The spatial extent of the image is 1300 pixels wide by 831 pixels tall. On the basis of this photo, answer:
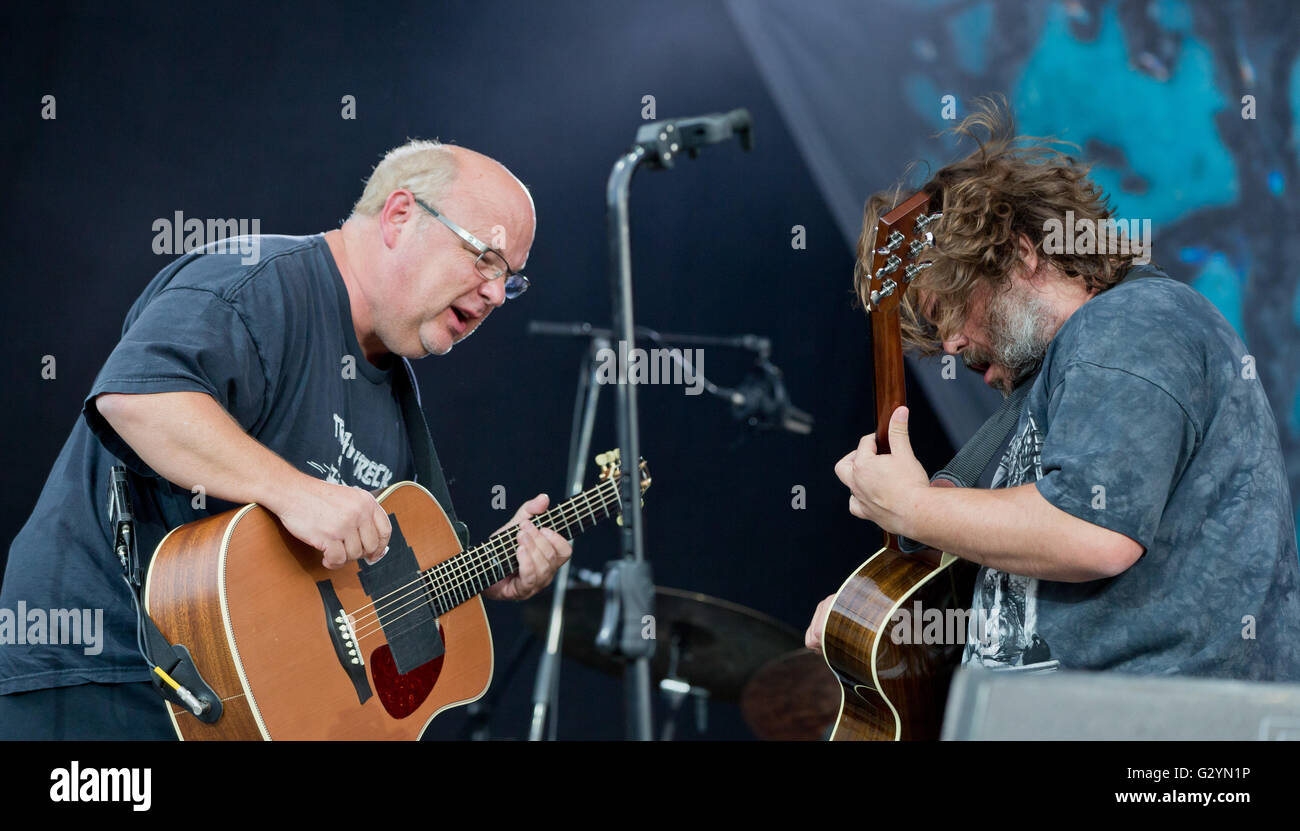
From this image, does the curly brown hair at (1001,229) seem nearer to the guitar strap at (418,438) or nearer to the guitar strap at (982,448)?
the guitar strap at (982,448)

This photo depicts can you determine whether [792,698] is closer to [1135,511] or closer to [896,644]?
[896,644]

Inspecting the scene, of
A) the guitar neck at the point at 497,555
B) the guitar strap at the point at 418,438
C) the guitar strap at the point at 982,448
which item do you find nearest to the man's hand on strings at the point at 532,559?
the guitar neck at the point at 497,555

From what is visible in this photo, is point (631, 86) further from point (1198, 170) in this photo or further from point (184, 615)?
point (184, 615)

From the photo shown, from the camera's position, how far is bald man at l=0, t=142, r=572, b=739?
1877 mm

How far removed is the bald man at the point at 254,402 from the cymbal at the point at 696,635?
4.04 feet

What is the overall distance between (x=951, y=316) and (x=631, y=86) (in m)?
2.44

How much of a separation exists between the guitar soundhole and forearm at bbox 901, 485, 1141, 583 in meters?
1.11

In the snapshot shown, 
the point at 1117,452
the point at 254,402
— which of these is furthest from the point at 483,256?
the point at 1117,452

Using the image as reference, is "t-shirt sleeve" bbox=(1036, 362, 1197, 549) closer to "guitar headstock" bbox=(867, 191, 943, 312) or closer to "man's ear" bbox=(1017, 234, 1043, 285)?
"man's ear" bbox=(1017, 234, 1043, 285)

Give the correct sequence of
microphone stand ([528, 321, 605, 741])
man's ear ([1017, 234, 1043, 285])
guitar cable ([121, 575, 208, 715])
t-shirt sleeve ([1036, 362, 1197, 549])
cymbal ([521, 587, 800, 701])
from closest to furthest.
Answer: t-shirt sleeve ([1036, 362, 1197, 549]), guitar cable ([121, 575, 208, 715]), man's ear ([1017, 234, 1043, 285]), microphone stand ([528, 321, 605, 741]), cymbal ([521, 587, 800, 701])

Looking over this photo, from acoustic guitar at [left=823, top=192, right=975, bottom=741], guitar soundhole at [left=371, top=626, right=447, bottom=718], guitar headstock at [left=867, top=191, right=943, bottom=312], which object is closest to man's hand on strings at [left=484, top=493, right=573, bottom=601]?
guitar soundhole at [left=371, top=626, right=447, bottom=718]

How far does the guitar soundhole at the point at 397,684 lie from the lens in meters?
2.13

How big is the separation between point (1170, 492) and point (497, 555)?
1.45 meters

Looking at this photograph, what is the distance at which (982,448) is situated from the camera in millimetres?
2221
